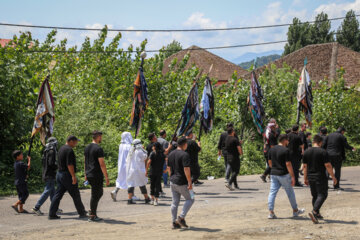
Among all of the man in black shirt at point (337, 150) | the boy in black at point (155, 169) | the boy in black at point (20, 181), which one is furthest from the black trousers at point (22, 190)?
the man in black shirt at point (337, 150)

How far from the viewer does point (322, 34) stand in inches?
2694

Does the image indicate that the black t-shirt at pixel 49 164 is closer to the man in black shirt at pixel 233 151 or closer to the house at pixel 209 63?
the man in black shirt at pixel 233 151

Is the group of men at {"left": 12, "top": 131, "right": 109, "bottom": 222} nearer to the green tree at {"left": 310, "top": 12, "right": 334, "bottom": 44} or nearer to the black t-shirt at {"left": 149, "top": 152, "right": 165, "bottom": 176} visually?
the black t-shirt at {"left": 149, "top": 152, "right": 165, "bottom": 176}

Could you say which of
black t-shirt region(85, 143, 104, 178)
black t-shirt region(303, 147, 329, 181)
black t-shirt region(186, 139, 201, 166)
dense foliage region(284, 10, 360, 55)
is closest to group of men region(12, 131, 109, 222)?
black t-shirt region(85, 143, 104, 178)

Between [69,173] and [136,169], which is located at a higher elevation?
[136,169]

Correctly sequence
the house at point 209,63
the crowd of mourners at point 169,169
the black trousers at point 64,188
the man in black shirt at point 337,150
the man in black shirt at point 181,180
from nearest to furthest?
the man in black shirt at point 181,180
the crowd of mourners at point 169,169
the black trousers at point 64,188
the man in black shirt at point 337,150
the house at point 209,63

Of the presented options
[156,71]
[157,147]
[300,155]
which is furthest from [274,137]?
[156,71]

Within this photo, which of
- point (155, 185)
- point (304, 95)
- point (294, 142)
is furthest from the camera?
point (304, 95)

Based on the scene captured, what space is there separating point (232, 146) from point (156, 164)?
2929 mm

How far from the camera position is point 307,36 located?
69062 millimetres

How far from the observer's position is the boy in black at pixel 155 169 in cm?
1188

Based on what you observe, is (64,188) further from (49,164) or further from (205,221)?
(205,221)

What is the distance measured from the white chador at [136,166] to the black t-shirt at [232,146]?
2982 mm

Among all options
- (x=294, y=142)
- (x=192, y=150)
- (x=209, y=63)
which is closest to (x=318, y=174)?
(x=192, y=150)
